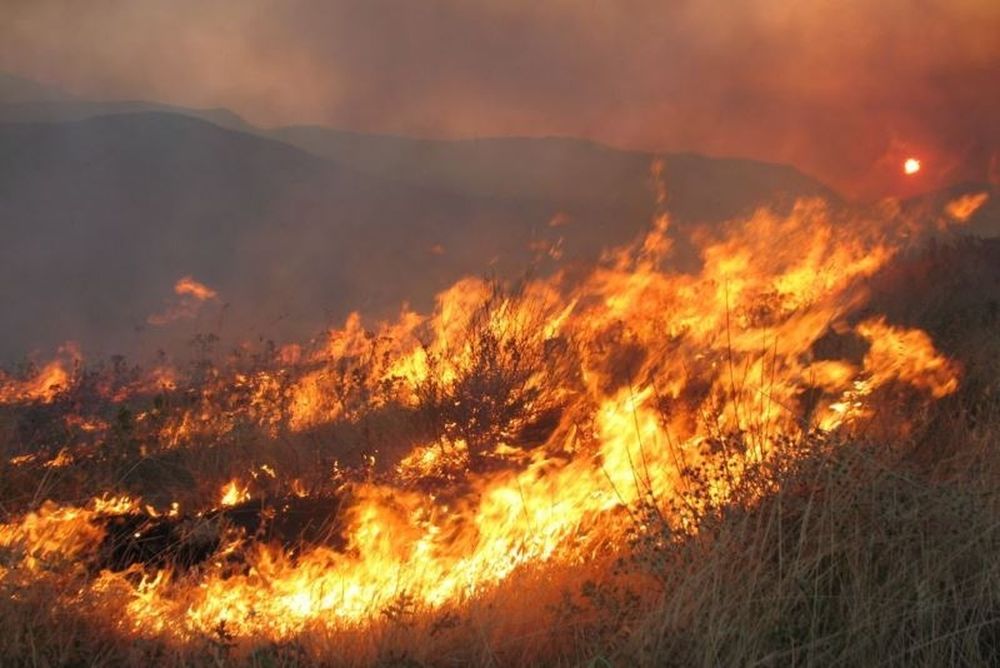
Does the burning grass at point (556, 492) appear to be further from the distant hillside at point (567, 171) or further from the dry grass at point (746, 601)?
the distant hillside at point (567, 171)

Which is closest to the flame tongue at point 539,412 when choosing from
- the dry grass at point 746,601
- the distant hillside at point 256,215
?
the dry grass at point 746,601

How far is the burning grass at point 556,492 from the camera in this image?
2910mm

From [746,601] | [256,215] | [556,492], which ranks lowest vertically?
[746,601]

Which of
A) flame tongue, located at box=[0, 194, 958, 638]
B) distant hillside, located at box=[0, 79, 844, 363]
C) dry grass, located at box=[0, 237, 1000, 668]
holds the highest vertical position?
distant hillside, located at box=[0, 79, 844, 363]

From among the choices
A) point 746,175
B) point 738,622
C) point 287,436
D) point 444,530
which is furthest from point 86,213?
point 738,622

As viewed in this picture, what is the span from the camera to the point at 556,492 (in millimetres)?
4188

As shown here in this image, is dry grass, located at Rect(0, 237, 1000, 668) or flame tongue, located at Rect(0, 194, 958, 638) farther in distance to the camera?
flame tongue, located at Rect(0, 194, 958, 638)

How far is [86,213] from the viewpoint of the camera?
27094 mm

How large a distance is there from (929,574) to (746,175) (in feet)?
97.8

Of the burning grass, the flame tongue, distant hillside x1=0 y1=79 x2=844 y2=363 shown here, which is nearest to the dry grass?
the burning grass

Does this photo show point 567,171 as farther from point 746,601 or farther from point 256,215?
point 746,601

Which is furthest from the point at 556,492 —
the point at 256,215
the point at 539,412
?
the point at 256,215

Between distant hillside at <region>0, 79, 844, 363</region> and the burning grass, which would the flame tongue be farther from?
distant hillside at <region>0, 79, 844, 363</region>

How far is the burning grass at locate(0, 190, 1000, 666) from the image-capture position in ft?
9.55
